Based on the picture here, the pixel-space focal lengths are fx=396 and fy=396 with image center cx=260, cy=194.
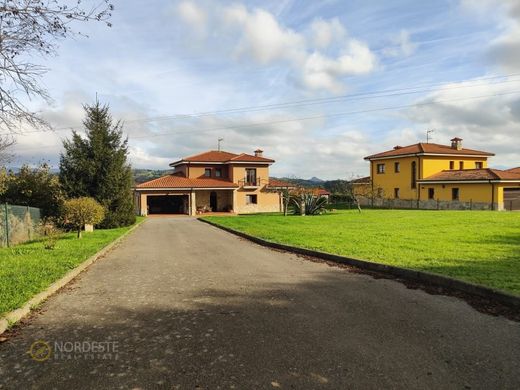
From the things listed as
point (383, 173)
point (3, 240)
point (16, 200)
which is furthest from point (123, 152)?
point (383, 173)

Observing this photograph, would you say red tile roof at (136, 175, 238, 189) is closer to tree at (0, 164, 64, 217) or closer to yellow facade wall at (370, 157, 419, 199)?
yellow facade wall at (370, 157, 419, 199)

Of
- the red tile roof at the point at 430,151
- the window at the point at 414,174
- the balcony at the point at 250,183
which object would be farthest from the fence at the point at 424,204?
the balcony at the point at 250,183

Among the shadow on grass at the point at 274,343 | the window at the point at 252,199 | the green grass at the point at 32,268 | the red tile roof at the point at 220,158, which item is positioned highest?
the red tile roof at the point at 220,158

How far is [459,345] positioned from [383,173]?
152ft

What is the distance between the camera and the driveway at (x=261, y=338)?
11.8 ft

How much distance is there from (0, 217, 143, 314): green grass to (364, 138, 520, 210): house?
35.1 meters

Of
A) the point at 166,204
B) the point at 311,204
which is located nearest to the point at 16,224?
the point at 311,204

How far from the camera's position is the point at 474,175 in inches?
1502

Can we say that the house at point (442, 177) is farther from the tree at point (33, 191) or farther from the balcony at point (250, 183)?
the tree at point (33, 191)

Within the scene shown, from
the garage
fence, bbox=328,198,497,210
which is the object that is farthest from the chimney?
the garage

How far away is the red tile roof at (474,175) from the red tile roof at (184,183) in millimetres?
21979

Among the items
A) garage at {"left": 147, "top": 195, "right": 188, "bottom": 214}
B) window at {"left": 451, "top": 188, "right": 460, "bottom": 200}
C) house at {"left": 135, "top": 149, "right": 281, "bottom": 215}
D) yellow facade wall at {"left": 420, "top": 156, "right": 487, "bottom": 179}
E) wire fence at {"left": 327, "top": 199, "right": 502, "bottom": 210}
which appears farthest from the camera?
garage at {"left": 147, "top": 195, "right": 188, "bottom": 214}

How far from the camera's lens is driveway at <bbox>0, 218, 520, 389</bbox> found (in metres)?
3.59

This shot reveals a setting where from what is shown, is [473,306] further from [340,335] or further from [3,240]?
[3,240]
